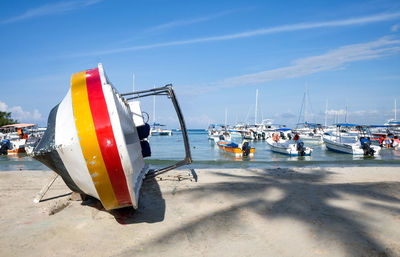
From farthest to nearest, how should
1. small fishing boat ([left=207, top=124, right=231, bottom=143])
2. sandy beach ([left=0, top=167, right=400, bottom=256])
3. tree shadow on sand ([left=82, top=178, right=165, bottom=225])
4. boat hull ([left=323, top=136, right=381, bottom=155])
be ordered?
small fishing boat ([left=207, top=124, right=231, bottom=143]), boat hull ([left=323, top=136, right=381, bottom=155]), tree shadow on sand ([left=82, top=178, right=165, bottom=225]), sandy beach ([left=0, top=167, right=400, bottom=256])

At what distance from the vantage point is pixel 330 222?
5.44 meters

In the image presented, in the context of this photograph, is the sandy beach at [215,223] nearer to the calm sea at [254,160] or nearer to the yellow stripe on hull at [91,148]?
the yellow stripe on hull at [91,148]

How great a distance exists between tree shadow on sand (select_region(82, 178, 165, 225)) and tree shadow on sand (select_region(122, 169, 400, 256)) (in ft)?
2.56

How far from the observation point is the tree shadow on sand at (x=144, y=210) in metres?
5.68

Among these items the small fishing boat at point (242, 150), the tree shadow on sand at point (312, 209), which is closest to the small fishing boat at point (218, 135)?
the small fishing boat at point (242, 150)

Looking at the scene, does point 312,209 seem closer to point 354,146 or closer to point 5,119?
point 354,146

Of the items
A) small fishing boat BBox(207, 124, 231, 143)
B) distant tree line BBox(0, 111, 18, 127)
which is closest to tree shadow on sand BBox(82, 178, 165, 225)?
small fishing boat BBox(207, 124, 231, 143)

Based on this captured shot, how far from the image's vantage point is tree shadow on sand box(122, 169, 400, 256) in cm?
471

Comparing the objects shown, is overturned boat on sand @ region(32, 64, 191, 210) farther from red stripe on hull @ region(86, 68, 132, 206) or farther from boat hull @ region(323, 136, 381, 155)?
boat hull @ region(323, 136, 381, 155)

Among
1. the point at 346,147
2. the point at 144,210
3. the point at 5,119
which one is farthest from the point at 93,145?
the point at 5,119

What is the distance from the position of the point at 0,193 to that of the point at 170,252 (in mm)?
6385

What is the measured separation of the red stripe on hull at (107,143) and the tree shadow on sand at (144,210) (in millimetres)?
1008

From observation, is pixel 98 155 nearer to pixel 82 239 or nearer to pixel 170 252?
pixel 82 239

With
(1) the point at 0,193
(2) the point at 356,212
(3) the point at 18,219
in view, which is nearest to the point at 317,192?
(2) the point at 356,212
